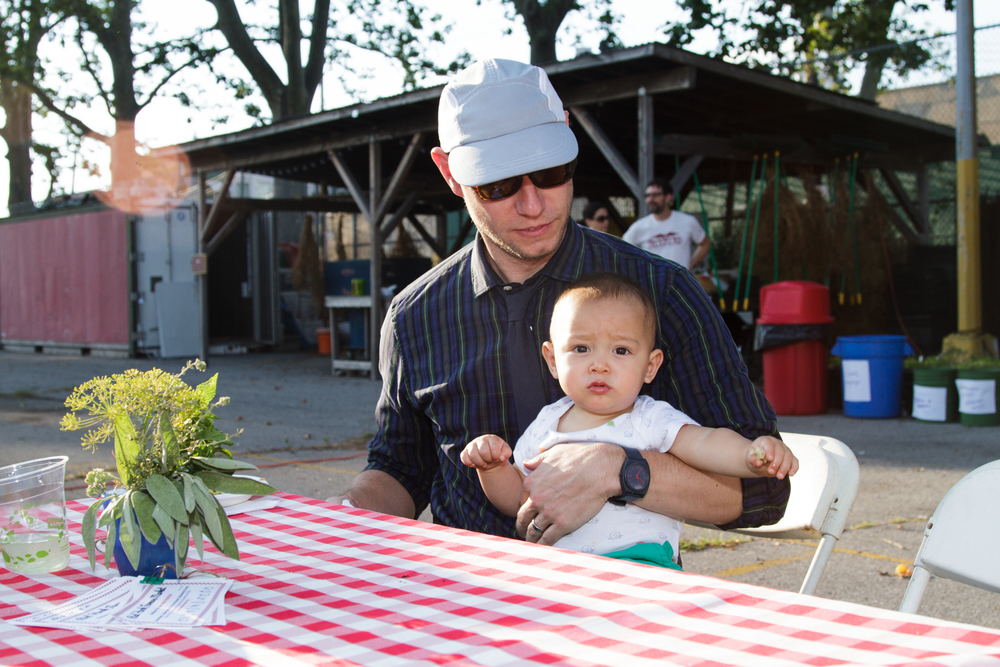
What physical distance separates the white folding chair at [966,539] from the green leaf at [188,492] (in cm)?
126

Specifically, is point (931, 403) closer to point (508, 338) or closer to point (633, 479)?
point (508, 338)

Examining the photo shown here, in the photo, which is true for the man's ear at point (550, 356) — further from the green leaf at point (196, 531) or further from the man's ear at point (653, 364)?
the green leaf at point (196, 531)

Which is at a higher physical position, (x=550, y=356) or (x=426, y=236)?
(x=426, y=236)

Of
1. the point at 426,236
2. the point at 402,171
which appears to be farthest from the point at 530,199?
the point at 426,236

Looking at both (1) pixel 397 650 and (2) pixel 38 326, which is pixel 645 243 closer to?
(1) pixel 397 650

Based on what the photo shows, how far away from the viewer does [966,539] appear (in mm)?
1614

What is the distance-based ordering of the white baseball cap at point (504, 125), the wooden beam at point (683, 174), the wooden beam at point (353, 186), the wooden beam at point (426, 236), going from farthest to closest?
the wooden beam at point (426, 236) → the wooden beam at point (353, 186) → the wooden beam at point (683, 174) → the white baseball cap at point (504, 125)

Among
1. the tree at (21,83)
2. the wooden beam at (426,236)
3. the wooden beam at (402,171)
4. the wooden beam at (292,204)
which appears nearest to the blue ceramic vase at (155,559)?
the wooden beam at (402,171)

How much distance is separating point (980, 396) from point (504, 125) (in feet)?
20.7

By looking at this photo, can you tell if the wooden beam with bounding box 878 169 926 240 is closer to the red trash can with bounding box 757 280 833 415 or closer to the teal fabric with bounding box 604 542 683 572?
the red trash can with bounding box 757 280 833 415

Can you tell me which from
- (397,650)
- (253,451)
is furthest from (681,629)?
(253,451)

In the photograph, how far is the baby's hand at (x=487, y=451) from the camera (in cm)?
168

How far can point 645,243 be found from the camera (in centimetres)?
818

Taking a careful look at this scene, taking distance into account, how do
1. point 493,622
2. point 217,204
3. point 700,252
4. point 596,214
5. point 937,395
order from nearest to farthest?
point 493,622 → point 937,395 → point 596,214 → point 700,252 → point 217,204
